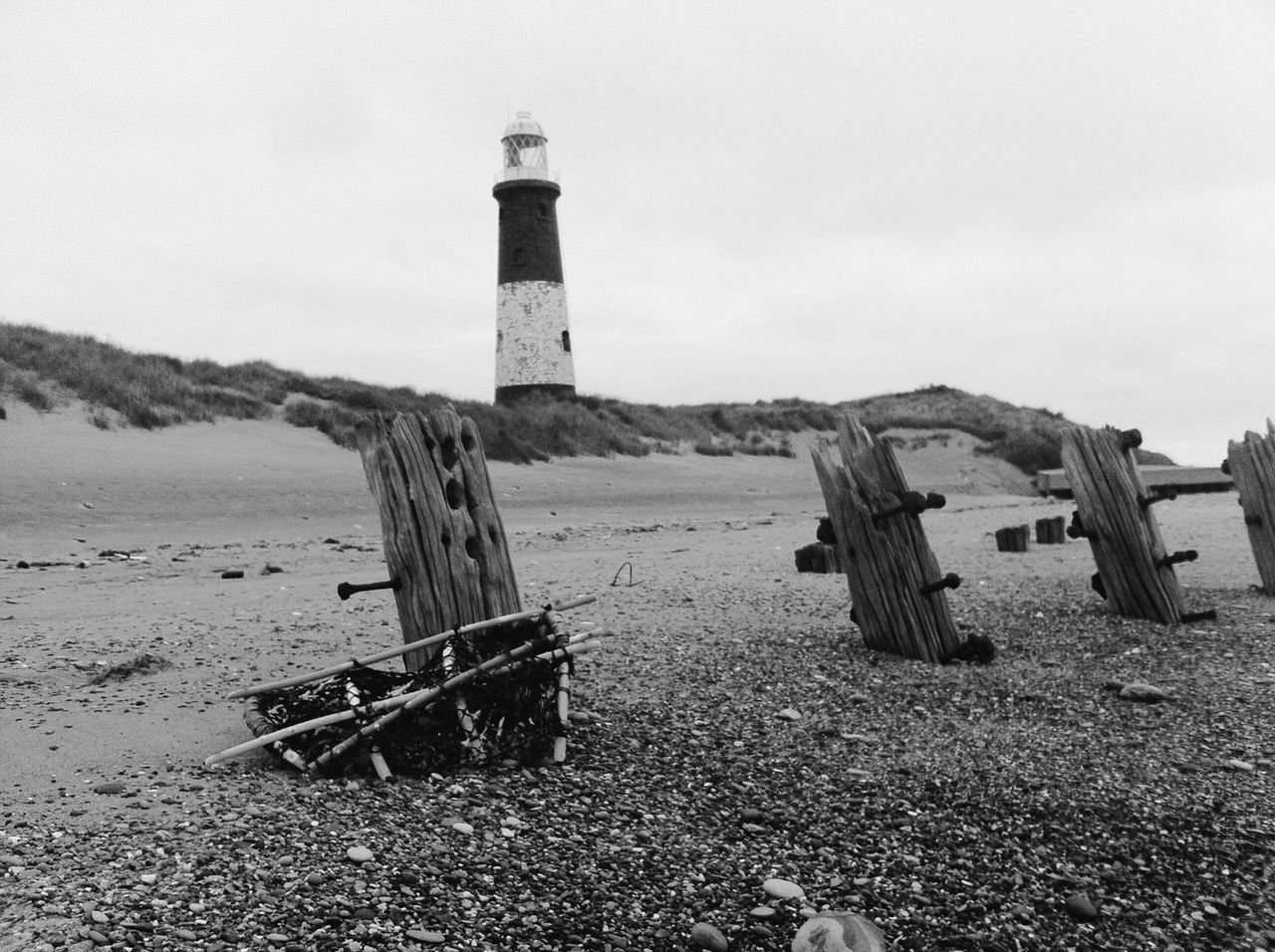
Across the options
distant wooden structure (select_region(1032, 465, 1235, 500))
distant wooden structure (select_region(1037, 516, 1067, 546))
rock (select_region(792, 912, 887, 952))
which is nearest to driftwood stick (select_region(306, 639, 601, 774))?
rock (select_region(792, 912, 887, 952))

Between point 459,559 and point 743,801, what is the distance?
184 cm

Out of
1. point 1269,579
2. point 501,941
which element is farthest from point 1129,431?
point 501,941

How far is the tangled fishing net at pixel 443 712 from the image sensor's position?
4.59m

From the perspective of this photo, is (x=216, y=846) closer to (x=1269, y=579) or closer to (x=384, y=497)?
(x=384, y=497)

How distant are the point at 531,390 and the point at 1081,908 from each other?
30.1 meters

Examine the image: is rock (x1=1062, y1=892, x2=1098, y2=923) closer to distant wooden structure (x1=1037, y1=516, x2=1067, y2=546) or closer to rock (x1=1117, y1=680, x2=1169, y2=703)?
rock (x1=1117, y1=680, x2=1169, y2=703)

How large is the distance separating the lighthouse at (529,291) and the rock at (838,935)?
29972mm

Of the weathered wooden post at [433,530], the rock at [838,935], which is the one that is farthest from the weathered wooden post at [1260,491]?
the rock at [838,935]

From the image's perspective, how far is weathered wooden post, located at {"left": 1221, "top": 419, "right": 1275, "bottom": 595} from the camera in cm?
936

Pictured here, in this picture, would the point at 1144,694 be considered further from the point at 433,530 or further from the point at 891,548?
the point at 433,530

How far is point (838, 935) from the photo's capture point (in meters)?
3.50

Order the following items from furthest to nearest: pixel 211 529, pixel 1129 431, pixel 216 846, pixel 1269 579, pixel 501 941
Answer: pixel 211 529 < pixel 1269 579 < pixel 1129 431 < pixel 216 846 < pixel 501 941

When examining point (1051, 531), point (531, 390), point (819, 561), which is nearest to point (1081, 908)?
point (819, 561)

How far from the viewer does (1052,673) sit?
680 cm
